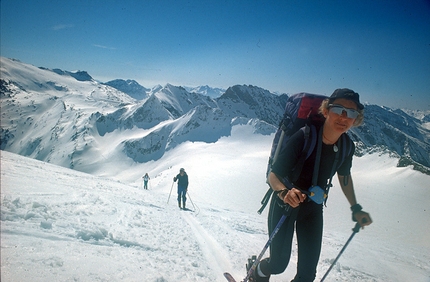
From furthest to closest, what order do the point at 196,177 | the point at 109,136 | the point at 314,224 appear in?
the point at 109,136
the point at 196,177
the point at 314,224

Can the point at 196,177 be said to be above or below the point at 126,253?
below

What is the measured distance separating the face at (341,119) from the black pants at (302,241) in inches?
52.0

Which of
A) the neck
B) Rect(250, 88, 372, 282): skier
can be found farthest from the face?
the neck

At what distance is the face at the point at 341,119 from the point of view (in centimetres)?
339

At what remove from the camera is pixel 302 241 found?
371 cm

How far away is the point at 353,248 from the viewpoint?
820 cm

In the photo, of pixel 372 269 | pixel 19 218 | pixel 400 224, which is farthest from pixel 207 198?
pixel 19 218

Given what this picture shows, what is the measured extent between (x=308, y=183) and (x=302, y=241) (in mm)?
997

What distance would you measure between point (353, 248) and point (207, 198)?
63.0 ft

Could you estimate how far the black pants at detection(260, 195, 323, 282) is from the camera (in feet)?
11.9

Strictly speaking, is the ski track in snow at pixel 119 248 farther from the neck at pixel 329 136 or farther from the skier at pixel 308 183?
the neck at pixel 329 136

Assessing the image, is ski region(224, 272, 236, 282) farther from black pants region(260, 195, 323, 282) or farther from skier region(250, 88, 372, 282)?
black pants region(260, 195, 323, 282)

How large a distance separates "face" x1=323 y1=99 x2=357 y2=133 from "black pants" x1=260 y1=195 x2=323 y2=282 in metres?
1.32

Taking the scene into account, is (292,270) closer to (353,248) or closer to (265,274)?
(265,274)
